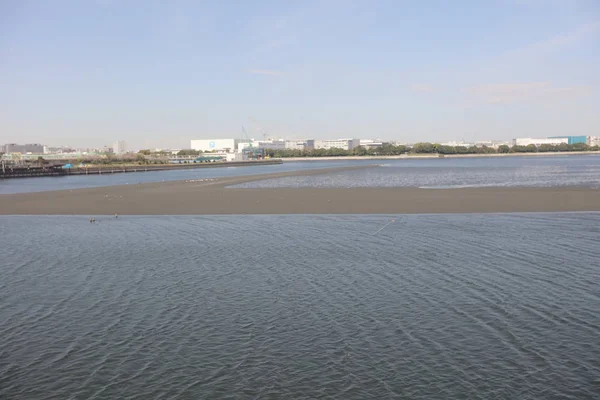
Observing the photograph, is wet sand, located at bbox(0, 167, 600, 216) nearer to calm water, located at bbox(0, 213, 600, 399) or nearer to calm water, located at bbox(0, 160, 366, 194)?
calm water, located at bbox(0, 213, 600, 399)

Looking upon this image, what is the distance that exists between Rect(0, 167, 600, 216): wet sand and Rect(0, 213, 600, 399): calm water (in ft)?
26.0

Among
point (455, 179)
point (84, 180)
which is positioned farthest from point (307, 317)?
point (84, 180)

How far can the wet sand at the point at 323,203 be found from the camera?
26.1m

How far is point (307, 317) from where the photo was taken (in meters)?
9.80

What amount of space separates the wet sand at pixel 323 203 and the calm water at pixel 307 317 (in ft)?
26.0

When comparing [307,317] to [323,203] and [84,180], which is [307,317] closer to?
[323,203]

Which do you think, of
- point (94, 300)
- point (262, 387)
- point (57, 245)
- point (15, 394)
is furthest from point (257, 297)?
point (57, 245)

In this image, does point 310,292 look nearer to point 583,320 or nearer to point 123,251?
point 583,320

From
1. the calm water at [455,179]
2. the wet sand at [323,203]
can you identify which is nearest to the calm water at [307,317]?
the wet sand at [323,203]

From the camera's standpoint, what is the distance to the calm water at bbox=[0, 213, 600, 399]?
7141 mm

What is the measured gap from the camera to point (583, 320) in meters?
9.23

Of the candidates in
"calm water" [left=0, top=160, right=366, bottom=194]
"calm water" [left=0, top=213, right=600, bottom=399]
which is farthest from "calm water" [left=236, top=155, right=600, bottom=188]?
"calm water" [left=0, top=213, right=600, bottom=399]

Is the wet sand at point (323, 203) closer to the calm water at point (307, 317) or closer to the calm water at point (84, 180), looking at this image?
the calm water at point (307, 317)

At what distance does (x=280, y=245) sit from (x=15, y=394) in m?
10.6
